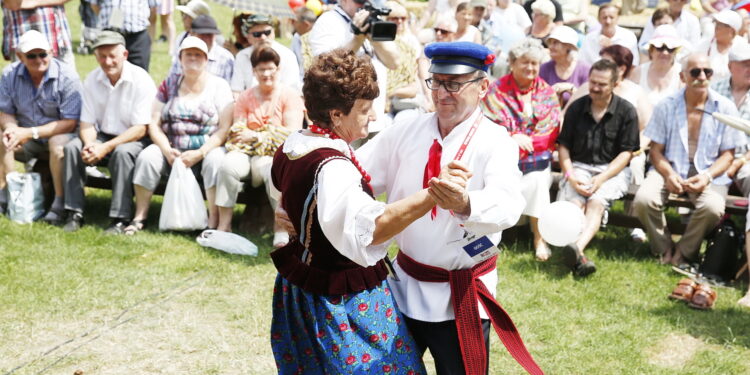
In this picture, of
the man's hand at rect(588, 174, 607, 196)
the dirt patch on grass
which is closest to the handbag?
the man's hand at rect(588, 174, 607, 196)

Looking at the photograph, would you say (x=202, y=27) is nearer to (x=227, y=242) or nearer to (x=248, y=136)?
(x=248, y=136)

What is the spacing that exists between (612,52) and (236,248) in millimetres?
3688

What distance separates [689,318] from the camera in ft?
18.0

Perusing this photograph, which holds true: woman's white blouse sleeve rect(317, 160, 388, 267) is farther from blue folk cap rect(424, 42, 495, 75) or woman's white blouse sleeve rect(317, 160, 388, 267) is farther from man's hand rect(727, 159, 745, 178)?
man's hand rect(727, 159, 745, 178)

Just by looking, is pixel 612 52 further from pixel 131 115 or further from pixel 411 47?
pixel 131 115

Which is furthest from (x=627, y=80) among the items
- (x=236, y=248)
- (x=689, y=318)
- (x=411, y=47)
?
(x=236, y=248)

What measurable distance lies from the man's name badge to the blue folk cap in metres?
0.60

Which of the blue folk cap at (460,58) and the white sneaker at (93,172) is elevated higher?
the blue folk cap at (460,58)

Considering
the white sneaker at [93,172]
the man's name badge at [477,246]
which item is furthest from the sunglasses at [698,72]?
the white sneaker at [93,172]

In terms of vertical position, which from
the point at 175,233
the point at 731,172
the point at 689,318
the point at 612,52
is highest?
the point at 612,52

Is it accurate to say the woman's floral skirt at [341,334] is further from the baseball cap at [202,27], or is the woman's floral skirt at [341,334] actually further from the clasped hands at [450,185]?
the baseball cap at [202,27]

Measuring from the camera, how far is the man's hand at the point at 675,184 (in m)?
6.59

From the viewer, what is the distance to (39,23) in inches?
319

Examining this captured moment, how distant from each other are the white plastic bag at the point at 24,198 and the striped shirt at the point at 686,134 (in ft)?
16.8
